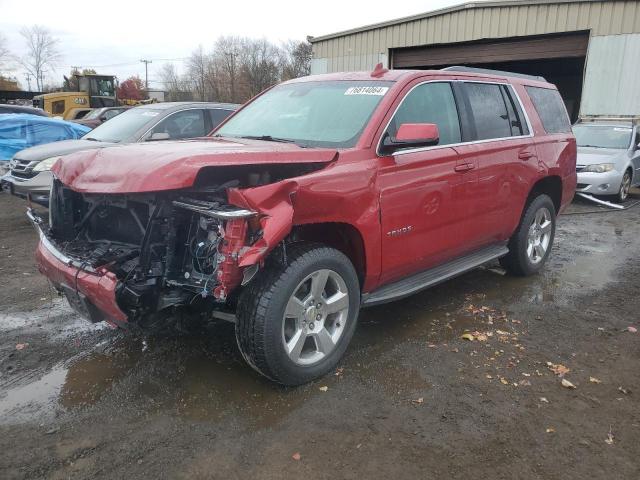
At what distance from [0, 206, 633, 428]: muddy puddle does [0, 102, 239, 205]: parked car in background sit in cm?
353

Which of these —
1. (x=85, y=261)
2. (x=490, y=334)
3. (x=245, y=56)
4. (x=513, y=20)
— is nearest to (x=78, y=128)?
(x=85, y=261)

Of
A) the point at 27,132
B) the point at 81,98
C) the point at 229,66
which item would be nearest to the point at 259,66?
the point at 229,66

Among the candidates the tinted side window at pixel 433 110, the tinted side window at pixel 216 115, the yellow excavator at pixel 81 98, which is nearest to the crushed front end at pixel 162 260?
the tinted side window at pixel 433 110

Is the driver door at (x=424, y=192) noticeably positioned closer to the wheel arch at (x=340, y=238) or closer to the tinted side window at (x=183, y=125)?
the wheel arch at (x=340, y=238)

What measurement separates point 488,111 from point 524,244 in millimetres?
1473

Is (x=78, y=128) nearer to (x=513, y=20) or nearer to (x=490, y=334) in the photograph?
(x=490, y=334)

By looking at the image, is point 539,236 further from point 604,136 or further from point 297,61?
point 297,61

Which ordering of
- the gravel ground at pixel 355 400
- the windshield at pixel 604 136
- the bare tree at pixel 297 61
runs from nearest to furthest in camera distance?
the gravel ground at pixel 355 400
the windshield at pixel 604 136
the bare tree at pixel 297 61

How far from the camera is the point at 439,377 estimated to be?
3383 mm

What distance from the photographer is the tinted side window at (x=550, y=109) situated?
5.27 meters

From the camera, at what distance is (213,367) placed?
136 inches

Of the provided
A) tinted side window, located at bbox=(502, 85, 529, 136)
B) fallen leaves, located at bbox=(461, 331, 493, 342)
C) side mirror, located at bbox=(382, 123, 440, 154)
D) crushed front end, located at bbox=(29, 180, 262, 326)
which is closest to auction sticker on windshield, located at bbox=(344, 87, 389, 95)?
side mirror, located at bbox=(382, 123, 440, 154)

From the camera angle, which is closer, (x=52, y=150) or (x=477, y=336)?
(x=477, y=336)

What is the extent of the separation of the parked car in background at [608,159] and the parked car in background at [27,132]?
1013cm
